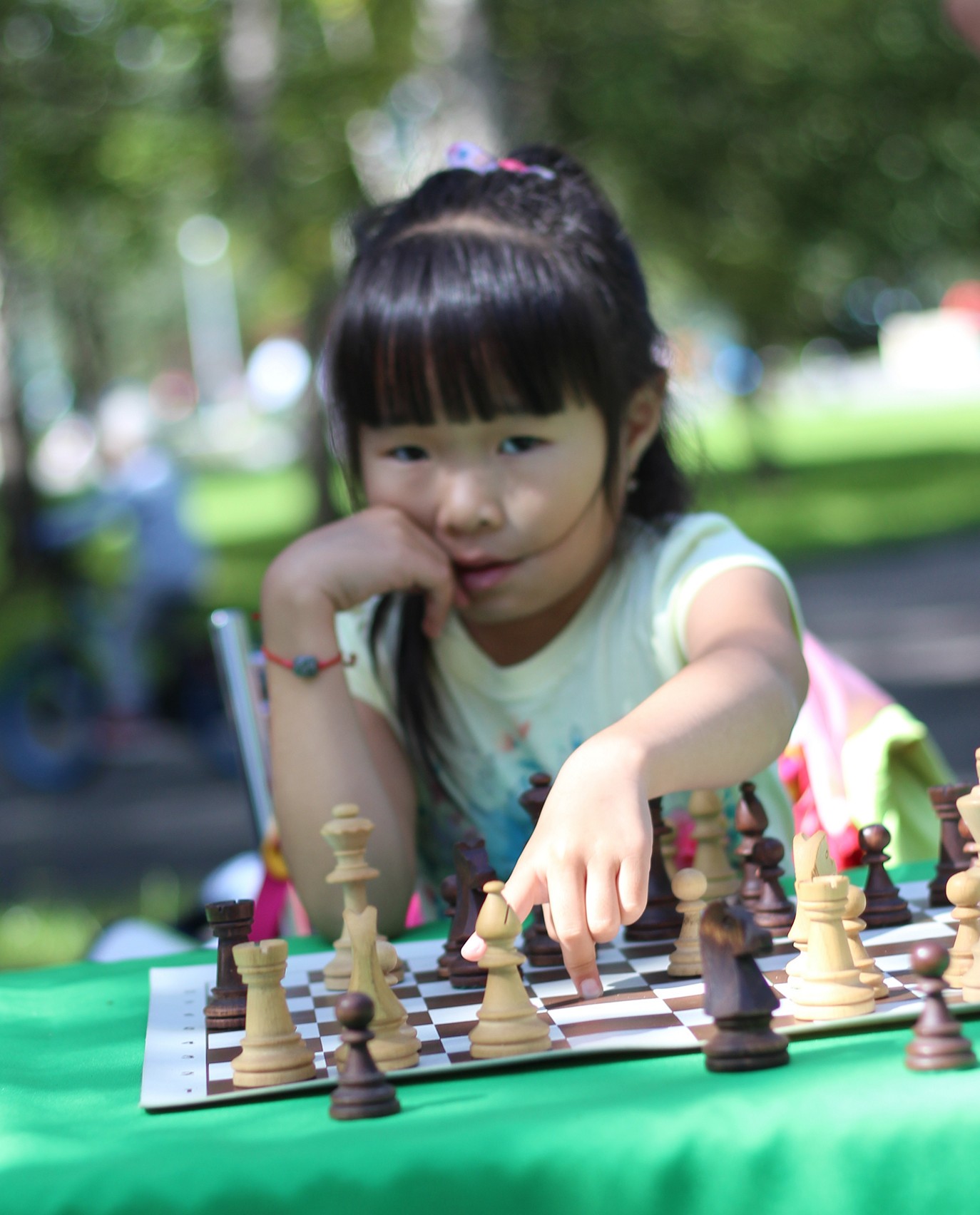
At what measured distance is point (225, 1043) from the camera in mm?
1308

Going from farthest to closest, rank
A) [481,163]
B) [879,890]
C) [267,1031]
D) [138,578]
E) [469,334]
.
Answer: [138,578] < [481,163] < [469,334] < [879,890] < [267,1031]

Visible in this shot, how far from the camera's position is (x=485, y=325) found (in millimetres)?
1964

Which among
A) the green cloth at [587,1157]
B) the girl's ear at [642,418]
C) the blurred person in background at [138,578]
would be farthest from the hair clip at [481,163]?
the blurred person in background at [138,578]

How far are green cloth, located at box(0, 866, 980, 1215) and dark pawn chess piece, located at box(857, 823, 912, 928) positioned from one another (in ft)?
1.49

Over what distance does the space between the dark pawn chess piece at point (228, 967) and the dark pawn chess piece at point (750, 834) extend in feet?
1.69

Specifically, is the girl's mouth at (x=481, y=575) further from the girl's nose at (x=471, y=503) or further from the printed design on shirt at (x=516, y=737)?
the printed design on shirt at (x=516, y=737)

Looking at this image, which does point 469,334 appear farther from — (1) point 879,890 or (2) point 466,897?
(1) point 879,890

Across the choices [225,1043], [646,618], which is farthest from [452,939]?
[646,618]

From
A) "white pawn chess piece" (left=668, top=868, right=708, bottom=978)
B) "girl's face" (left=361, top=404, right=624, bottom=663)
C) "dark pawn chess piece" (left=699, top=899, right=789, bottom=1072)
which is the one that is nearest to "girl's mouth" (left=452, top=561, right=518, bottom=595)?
"girl's face" (left=361, top=404, right=624, bottom=663)

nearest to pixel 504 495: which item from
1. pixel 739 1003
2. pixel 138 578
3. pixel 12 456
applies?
pixel 739 1003

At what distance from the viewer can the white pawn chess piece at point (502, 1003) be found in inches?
46.0

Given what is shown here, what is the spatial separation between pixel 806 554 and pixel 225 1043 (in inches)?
519

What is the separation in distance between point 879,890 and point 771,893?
11cm

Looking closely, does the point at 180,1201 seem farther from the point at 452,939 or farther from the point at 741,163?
the point at 741,163
